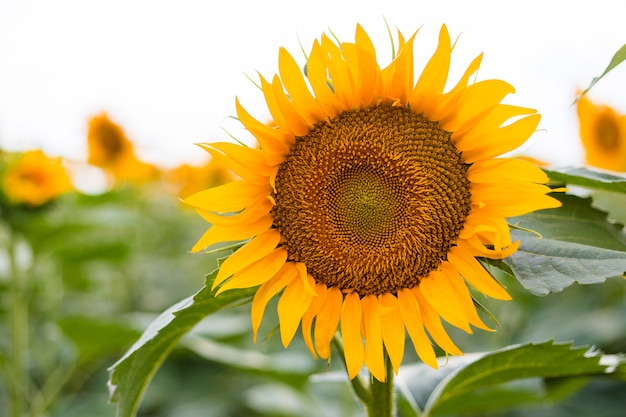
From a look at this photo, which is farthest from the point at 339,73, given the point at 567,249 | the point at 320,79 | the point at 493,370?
the point at 493,370

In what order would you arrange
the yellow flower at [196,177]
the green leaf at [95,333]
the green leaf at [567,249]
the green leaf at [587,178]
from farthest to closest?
the yellow flower at [196,177] → the green leaf at [95,333] → the green leaf at [587,178] → the green leaf at [567,249]

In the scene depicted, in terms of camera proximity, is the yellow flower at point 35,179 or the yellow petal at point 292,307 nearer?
the yellow petal at point 292,307

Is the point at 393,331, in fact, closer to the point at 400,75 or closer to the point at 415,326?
the point at 415,326

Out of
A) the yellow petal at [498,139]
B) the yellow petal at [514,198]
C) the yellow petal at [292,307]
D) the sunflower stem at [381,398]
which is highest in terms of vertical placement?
the yellow petal at [498,139]

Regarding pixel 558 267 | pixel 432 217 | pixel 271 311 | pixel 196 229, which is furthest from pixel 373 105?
pixel 196 229

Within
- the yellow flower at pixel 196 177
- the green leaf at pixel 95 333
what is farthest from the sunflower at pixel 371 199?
the yellow flower at pixel 196 177

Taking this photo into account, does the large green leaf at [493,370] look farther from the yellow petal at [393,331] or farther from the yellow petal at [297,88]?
the yellow petal at [297,88]

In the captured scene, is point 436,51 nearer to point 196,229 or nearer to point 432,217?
point 432,217
